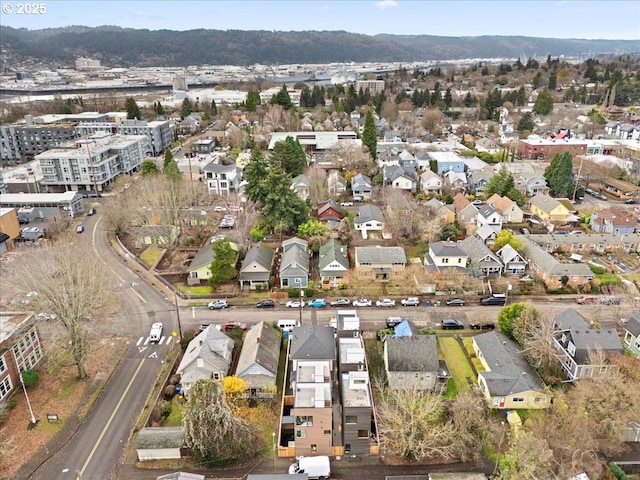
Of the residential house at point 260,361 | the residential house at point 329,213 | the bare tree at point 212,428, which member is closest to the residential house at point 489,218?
the residential house at point 329,213

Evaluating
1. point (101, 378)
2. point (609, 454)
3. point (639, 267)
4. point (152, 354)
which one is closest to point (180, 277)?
point (152, 354)

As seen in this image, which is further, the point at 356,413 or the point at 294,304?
→ the point at 294,304

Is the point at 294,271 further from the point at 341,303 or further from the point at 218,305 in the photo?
the point at 218,305

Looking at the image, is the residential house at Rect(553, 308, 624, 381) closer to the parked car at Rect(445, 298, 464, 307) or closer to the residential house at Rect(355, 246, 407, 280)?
the parked car at Rect(445, 298, 464, 307)

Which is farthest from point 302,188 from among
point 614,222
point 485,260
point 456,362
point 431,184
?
point 614,222

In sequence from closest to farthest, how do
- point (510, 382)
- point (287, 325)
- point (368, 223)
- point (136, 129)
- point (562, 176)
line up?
point (510, 382) → point (287, 325) → point (368, 223) → point (562, 176) → point (136, 129)

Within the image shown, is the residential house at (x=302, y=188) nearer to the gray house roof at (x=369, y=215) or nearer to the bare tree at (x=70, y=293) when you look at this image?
the gray house roof at (x=369, y=215)

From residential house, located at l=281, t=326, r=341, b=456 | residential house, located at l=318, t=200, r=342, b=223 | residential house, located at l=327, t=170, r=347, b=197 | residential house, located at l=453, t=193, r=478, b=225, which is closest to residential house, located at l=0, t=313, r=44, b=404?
residential house, located at l=281, t=326, r=341, b=456
